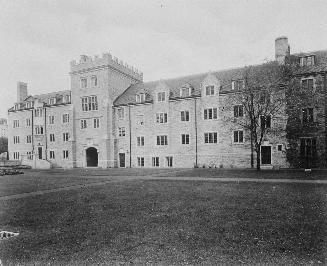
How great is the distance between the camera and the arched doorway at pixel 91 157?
4703 centimetres

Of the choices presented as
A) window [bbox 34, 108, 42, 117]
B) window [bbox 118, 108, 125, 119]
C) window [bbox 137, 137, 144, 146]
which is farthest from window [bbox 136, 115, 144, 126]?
window [bbox 34, 108, 42, 117]

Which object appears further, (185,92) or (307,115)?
(185,92)

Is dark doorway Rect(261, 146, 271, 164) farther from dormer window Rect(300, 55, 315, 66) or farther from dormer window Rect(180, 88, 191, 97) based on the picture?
dormer window Rect(180, 88, 191, 97)

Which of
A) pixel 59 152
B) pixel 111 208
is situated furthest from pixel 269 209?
pixel 59 152

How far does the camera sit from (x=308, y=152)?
103ft

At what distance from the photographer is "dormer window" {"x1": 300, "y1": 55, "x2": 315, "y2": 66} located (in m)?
32.8

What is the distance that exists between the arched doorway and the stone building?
161 millimetres

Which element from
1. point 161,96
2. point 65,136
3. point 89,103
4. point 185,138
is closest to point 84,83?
point 89,103

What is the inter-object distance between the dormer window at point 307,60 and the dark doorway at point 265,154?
10259 mm

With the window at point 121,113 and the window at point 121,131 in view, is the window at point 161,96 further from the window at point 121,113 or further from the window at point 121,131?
the window at point 121,131

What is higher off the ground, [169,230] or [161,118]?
[161,118]

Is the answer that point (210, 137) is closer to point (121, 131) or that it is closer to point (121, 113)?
point (121, 131)

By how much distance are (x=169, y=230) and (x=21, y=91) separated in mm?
58137

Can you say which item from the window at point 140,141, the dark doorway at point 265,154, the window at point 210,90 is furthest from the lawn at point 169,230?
the window at point 140,141
